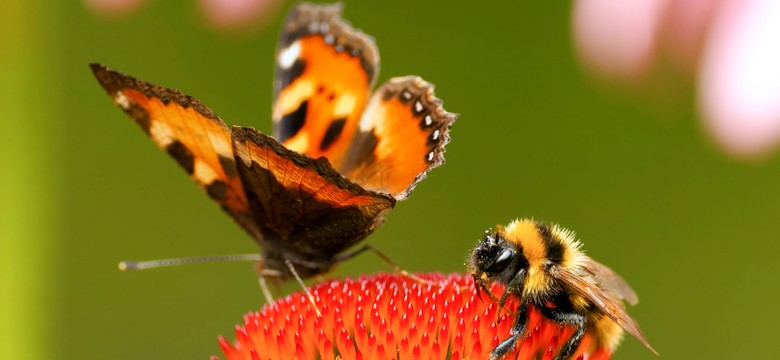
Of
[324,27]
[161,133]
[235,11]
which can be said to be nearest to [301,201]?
[161,133]

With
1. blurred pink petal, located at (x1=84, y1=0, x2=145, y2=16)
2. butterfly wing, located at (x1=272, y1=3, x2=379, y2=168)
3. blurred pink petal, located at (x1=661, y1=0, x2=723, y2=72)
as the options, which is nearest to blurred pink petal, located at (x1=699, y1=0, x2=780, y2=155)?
blurred pink petal, located at (x1=661, y1=0, x2=723, y2=72)

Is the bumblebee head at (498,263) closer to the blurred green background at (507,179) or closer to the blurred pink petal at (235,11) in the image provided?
the blurred pink petal at (235,11)

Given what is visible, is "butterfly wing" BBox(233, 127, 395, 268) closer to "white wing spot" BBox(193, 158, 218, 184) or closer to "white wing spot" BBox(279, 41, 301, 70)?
"white wing spot" BBox(193, 158, 218, 184)

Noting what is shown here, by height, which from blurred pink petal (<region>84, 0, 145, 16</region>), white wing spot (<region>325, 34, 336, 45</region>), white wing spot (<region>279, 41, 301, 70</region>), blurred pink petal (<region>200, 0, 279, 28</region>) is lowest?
white wing spot (<region>279, 41, 301, 70</region>)

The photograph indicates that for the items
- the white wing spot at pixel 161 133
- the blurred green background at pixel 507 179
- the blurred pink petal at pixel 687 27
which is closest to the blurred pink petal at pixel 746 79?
the blurred pink petal at pixel 687 27

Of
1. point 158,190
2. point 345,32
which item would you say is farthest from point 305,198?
point 158,190

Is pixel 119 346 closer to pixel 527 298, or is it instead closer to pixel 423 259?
pixel 423 259

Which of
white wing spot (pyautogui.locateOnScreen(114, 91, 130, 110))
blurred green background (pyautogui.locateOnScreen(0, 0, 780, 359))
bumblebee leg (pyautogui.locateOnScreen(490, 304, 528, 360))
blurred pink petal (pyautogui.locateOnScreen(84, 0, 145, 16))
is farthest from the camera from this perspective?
blurred green background (pyautogui.locateOnScreen(0, 0, 780, 359))
